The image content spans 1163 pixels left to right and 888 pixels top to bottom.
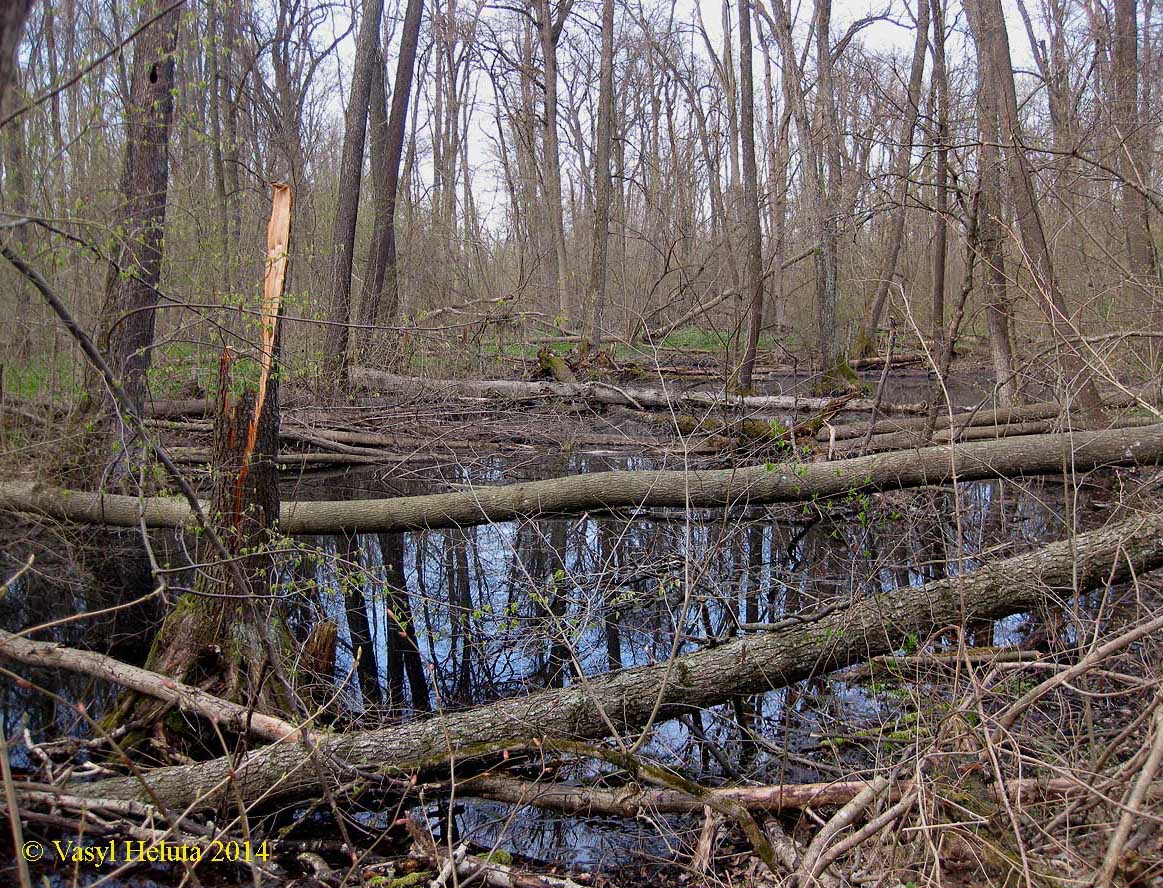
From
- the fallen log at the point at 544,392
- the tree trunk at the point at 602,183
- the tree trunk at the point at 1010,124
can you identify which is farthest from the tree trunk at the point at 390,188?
Answer: the tree trunk at the point at 1010,124

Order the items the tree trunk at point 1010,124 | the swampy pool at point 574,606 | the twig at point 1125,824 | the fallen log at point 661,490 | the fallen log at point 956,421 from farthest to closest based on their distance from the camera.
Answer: the fallen log at point 956,421 < the tree trunk at point 1010,124 < the fallen log at point 661,490 < the swampy pool at point 574,606 < the twig at point 1125,824

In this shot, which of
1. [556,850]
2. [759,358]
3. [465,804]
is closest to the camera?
[556,850]

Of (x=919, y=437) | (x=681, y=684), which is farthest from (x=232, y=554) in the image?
(x=919, y=437)

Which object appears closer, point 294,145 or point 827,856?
point 827,856

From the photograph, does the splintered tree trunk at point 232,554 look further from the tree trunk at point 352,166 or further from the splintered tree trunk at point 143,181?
the tree trunk at point 352,166

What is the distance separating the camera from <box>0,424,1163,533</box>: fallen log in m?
6.40

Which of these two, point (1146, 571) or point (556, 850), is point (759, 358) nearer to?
point (1146, 571)

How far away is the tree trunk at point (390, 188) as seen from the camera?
12789mm

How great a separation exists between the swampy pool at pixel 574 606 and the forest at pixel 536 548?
4 cm

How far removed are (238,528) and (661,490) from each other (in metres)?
3.33

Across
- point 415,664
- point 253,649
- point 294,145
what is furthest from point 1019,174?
point 294,145

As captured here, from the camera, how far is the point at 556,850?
3.50m

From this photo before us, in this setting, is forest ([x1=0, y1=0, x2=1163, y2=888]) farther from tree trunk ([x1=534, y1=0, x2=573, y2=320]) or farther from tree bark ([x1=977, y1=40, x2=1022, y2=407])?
tree trunk ([x1=534, y1=0, x2=573, y2=320])

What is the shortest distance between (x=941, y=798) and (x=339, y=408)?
30.2ft
